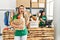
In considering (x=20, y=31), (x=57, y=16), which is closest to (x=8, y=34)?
(x=20, y=31)

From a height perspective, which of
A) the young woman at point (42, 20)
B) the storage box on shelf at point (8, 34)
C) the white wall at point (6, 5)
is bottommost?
the storage box on shelf at point (8, 34)

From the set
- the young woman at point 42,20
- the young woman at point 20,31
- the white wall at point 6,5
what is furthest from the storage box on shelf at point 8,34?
the young woman at point 42,20

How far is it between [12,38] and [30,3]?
3.44 feet

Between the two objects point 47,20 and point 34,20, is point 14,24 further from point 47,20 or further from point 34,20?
point 47,20

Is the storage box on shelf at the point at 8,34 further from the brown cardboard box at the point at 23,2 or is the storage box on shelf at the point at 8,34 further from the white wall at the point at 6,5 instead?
the brown cardboard box at the point at 23,2

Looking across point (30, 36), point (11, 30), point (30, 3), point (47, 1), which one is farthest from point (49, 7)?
point (11, 30)

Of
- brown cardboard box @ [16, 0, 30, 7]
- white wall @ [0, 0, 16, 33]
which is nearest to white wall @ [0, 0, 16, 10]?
white wall @ [0, 0, 16, 33]

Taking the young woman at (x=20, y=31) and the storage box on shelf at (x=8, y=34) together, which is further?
the storage box on shelf at (x=8, y=34)

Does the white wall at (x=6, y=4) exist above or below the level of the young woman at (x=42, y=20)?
above

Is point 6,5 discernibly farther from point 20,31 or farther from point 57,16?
point 57,16

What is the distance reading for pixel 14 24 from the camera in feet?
10.0

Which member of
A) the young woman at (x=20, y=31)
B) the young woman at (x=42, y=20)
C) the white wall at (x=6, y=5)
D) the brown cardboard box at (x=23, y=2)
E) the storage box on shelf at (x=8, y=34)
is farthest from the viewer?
the white wall at (x=6, y=5)

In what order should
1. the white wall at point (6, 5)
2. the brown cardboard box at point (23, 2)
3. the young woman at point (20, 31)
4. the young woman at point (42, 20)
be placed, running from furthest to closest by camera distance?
the white wall at point (6, 5)
the brown cardboard box at point (23, 2)
the young woman at point (42, 20)
the young woman at point (20, 31)

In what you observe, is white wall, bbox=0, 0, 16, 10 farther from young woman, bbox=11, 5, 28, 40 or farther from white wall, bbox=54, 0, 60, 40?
white wall, bbox=54, 0, 60, 40
